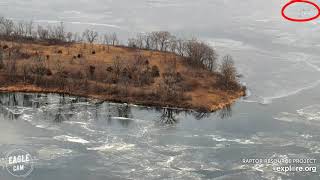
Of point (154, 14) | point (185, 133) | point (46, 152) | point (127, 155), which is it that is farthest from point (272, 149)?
point (154, 14)

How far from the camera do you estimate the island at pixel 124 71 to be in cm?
3016

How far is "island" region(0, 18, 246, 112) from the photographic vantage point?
30156 mm

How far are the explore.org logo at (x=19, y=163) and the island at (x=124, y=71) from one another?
7.66 meters

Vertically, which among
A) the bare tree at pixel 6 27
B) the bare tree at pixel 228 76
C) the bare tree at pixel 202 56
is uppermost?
the bare tree at pixel 6 27

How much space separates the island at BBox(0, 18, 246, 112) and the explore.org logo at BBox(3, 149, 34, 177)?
7658 mm

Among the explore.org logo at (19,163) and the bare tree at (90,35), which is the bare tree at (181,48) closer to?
the bare tree at (90,35)

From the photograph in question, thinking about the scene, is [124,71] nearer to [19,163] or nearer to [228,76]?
[228,76]

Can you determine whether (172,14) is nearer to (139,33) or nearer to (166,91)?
(139,33)

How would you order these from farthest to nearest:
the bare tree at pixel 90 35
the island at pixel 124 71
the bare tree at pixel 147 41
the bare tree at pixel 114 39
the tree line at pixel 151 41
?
the bare tree at pixel 90 35 < the bare tree at pixel 114 39 < the bare tree at pixel 147 41 < the tree line at pixel 151 41 < the island at pixel 124 71

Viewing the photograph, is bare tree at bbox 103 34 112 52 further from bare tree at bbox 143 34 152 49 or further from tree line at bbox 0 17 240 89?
bare tree at bbox 143 34 152 49

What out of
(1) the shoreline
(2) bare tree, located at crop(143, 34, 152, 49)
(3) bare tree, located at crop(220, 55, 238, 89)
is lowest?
(1) the shoreline

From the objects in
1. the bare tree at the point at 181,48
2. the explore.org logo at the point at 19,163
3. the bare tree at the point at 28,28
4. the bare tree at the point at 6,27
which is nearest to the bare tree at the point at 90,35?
the bare tree at the point at 28,28

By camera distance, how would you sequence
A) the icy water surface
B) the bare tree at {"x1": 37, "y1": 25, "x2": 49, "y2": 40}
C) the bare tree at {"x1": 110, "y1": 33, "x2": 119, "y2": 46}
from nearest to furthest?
the icy water surface < the bare tree at {"x1": 37, "y1": 25, "x2": 49, "y2": 40} < the bare tree at {"x1": 110, "y1": 33, "x2": 119, "y2": 46}

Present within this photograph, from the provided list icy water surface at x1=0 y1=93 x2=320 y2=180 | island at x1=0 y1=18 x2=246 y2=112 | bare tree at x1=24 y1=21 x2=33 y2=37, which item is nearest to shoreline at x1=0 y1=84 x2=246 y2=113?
island at x1=0 y1=18 x2=246 y2=112
